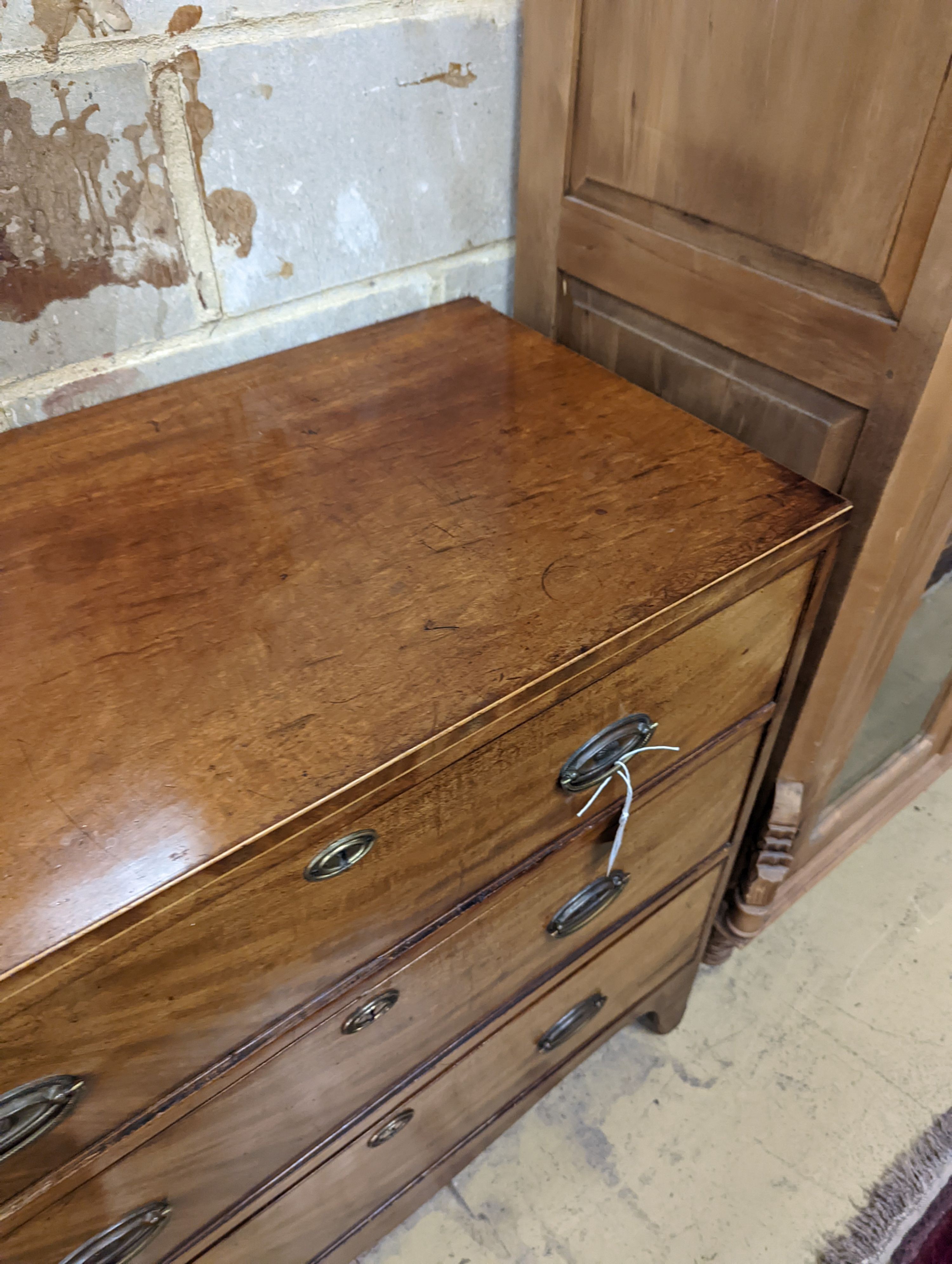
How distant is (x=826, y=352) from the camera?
2.48 ft

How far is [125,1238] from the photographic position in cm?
61

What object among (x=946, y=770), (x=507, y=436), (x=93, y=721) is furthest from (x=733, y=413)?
(x=946, y=770)

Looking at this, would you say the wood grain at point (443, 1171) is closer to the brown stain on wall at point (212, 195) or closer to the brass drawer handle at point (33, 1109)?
the brass drawer handle at point (33, 1109)

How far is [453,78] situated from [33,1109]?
0.97 m

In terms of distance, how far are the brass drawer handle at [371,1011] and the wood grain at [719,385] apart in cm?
60

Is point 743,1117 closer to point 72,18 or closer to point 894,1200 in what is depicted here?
point 894,1200

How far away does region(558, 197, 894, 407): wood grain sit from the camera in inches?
29.0

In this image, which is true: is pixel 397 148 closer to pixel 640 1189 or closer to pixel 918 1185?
pixel 640 1189

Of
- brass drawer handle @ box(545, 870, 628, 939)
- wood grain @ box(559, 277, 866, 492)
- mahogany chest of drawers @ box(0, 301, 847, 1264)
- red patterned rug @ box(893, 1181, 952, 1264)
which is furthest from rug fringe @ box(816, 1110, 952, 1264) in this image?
wood grain @ box(559, 277, 866, 492)

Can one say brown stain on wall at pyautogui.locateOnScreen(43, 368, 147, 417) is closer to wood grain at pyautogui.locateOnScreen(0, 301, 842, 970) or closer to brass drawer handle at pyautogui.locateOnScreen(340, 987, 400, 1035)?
wood grain at pyautogui.locateOnScreen(0, 301, 842, 970)

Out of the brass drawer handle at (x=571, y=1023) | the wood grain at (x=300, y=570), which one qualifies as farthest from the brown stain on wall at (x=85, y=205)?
the brass drawer handle at (x=571, y=1023)

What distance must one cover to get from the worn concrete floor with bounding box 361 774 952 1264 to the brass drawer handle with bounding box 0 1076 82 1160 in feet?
2.62

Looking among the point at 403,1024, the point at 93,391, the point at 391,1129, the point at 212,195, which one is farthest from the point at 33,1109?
the point at 212,195

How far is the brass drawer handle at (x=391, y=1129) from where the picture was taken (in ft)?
2.66
